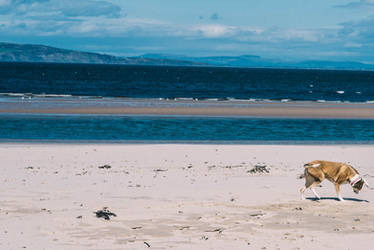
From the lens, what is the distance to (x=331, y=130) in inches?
1328

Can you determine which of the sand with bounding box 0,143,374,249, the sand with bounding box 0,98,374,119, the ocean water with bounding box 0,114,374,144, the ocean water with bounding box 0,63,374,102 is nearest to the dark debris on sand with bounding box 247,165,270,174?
A: the sand with bounding box 0,143,374,249

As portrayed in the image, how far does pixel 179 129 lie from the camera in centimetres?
3228

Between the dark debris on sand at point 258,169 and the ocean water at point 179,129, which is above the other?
the dark debris on sand at point 258,169

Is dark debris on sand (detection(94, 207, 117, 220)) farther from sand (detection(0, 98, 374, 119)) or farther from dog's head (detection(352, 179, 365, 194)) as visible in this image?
sand (detection(0, 98, 374, 119))

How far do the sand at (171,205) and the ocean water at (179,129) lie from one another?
792 centimetres

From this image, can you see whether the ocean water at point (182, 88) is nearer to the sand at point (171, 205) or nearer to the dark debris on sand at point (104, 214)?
the sand at point (171, 205)

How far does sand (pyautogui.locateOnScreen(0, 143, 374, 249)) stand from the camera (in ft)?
32.6

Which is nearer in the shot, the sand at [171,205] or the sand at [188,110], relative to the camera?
the sand at [171,205]

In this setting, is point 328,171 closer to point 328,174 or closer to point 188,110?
point 328,174

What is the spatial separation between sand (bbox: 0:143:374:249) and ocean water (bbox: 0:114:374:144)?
7.92 meters

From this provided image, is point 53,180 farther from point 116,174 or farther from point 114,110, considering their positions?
point 114,110

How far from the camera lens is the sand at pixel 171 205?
9.93m

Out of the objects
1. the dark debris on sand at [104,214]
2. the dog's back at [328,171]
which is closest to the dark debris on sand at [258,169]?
the dog's back at [328,171]

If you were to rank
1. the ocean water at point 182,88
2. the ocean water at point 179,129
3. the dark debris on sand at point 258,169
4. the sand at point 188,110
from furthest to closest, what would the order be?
1. the ocean water at point 182,88
2. the sand at point 188,110
3. the ocean water at point 179,129
4. the dark debris on sand at point 258,169
